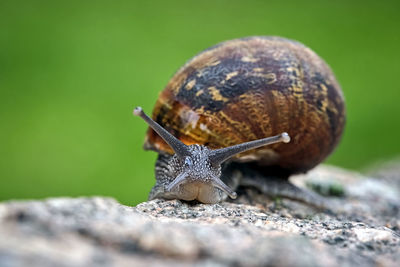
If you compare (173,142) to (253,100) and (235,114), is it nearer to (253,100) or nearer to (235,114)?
(235,114)

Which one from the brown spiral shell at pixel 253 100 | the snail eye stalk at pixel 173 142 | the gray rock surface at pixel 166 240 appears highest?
the brown spiral shell at pixel 253 100

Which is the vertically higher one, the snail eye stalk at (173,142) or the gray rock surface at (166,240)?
the snail eye stalk at (173,142)

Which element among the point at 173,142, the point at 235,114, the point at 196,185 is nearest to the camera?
the point at 196,185

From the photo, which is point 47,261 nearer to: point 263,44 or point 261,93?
point 261,93

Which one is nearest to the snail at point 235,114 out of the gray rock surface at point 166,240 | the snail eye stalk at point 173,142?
the snail eye stalk at point 173,142

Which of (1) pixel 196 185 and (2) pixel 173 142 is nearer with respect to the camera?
(1) pixel 196 185

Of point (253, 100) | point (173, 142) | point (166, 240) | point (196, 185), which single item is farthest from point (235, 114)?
point (166, 240)

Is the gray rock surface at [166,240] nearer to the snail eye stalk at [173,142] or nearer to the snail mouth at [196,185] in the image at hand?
the snail mouth at [196,185]
